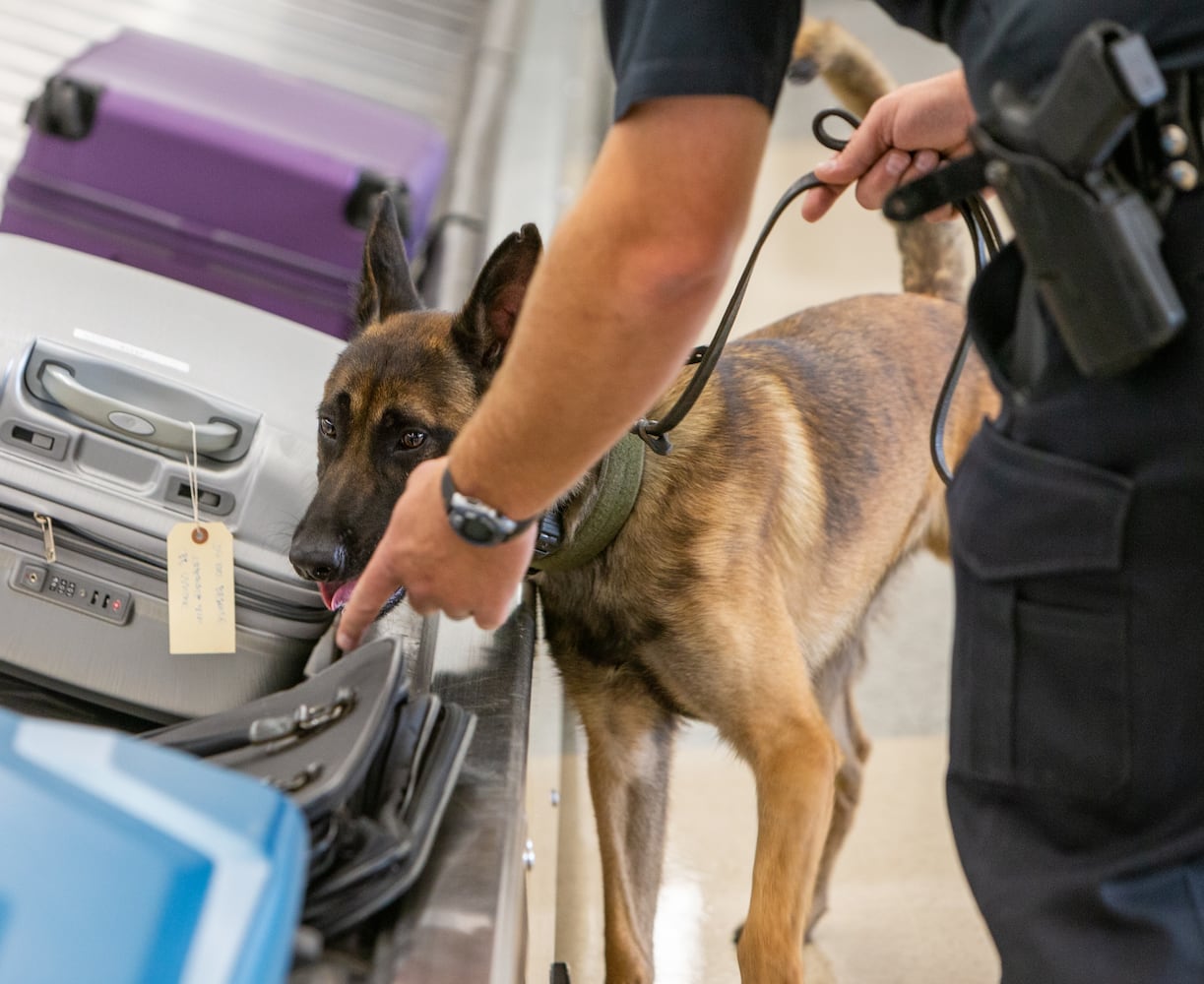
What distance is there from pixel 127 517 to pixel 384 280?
2.10ft

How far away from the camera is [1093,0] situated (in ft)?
3.18

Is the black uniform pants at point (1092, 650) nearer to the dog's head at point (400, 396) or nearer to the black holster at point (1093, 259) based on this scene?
the black holster at point (1093, 259)

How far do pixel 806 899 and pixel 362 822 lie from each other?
845 mm

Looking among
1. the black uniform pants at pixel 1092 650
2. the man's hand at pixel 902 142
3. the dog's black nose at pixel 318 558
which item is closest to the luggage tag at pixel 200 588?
the dog's black nose at pixel 318 558

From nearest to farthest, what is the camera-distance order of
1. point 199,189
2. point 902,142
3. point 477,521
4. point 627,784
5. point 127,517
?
1. point 477,521
2. point 902,142
3. point 127,517
4. point 627,784
5. point 199,189

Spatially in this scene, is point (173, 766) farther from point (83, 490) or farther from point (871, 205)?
point (871, 205)

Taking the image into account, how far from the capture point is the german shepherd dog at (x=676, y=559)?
6.05ft

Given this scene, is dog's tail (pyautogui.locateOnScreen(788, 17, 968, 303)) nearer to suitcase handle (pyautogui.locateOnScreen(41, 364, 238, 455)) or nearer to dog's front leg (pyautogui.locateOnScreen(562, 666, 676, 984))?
dog's front leg (pyautogui.locateOnScreen(562, 666, 676, 984))

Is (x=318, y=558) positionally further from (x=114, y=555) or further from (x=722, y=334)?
(x=722, y=334)

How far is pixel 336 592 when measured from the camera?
1.78 metres

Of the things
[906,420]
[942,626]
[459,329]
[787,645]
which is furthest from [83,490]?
[942,626]

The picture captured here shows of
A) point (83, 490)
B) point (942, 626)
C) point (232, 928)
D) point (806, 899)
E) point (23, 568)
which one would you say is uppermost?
point (232, 928)

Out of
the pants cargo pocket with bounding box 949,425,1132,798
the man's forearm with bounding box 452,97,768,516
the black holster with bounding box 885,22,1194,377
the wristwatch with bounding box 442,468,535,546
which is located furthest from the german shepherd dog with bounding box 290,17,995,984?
the black holster with bounding box 885,22,1194,377

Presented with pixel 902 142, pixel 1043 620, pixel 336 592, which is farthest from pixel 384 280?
pixel 1043 620
